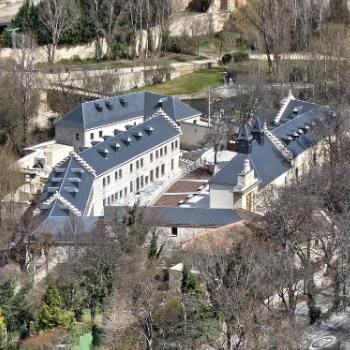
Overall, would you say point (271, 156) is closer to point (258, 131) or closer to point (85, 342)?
point (258, 131)

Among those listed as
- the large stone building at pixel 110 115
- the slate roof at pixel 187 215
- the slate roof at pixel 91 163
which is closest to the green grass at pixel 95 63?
the large stone building at pixel 110 115

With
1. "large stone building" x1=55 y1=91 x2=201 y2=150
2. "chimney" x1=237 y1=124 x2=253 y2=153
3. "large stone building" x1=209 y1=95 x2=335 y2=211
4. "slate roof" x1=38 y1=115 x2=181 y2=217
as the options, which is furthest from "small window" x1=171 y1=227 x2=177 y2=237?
"large stone building" x1=55 y1=91 x2=201 y2=150

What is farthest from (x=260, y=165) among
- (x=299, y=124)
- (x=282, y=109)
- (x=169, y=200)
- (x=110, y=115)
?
(x=110, y=115)

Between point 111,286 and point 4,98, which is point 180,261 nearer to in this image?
point 111,286

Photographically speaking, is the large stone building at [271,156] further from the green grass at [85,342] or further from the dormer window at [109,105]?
the green grass at [85,342]

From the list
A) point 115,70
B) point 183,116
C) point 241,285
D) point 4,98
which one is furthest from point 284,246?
point 115,70
